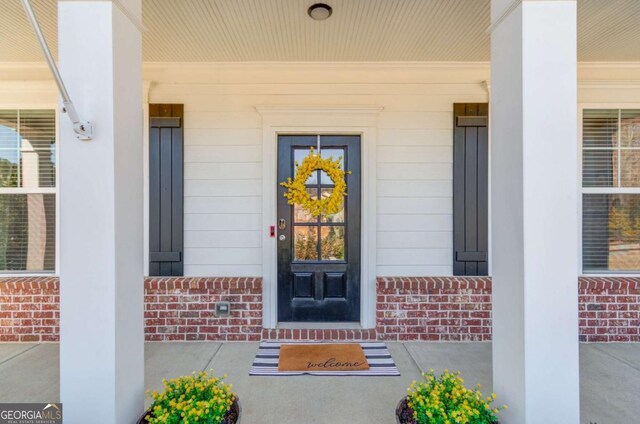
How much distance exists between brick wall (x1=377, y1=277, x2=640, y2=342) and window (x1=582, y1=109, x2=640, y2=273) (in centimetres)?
30

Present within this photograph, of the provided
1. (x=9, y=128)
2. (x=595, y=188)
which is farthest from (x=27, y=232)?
(x=595, y=188)

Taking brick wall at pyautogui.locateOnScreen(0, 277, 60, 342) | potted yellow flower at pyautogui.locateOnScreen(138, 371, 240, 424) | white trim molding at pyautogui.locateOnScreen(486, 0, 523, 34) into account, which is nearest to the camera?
potted yellow flower at pyautogui.locateOnScreen(138, 371, 240, 424)

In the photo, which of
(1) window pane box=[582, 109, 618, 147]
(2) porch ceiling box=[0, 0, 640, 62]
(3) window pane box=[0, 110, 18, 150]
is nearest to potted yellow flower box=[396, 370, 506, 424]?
(2) porch ceiling box=[0, 0, 640, 62]

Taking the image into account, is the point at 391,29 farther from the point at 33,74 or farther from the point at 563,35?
the point at 33,74

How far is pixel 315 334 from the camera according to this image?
3145 millimetres

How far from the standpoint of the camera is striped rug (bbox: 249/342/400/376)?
2533 millimetres

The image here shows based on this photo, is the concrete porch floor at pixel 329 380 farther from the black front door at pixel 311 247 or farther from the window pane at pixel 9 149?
the window pane at pixel 9 149

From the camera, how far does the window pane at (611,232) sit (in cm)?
337

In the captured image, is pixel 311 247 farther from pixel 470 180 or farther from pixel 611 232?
pixel 611 232

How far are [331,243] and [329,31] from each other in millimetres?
1978

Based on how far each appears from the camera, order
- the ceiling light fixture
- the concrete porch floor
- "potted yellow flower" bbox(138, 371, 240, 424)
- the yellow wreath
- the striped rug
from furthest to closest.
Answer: the yellow wreath → the striped rug → the ceiling light fixture → the concrete porch floor → "potted yellow flower" bbox(138, 371, 240, 424)

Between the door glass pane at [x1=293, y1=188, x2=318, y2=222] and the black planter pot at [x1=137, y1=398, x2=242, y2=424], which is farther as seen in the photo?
the door glass pane at [x1=293, y1=188, x2=318, y2=222]

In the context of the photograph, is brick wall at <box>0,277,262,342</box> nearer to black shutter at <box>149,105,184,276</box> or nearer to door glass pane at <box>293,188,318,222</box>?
black shutter at <box>149,105,184,276</box>

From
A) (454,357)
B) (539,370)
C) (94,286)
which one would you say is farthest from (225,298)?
(539,370)
